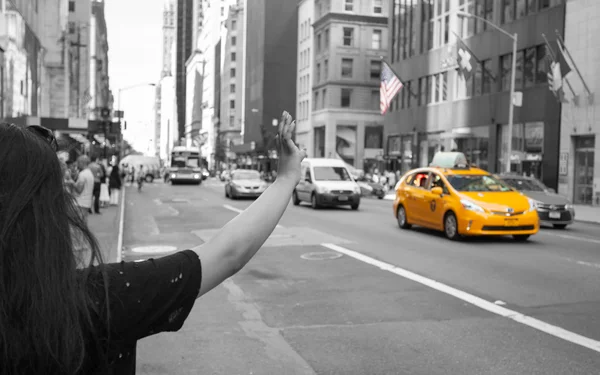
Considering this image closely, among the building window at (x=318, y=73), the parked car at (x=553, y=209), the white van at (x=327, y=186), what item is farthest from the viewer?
the building window at (x=318, y=73)

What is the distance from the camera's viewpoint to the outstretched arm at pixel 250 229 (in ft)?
6.61

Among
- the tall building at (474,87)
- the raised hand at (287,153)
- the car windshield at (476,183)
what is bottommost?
the car windshield at (476,183)

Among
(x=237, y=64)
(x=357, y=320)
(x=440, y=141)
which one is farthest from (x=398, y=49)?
(x=237, y=64)

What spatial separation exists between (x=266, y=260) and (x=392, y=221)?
9.41 m

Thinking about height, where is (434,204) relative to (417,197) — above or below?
below

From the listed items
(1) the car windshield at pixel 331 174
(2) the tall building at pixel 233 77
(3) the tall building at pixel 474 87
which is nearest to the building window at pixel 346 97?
(3) the tall building at pixel 474 87

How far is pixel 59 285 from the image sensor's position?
1629 mm

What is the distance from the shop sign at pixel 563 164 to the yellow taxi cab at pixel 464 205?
1844 centimetres

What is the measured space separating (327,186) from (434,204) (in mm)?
10736

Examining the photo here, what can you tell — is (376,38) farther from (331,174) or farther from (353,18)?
(331,174)

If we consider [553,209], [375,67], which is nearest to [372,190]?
[553,209]

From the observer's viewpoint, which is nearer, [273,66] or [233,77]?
[273,66]

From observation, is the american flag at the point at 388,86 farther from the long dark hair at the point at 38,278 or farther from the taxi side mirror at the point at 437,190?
the long dark hair at the point at 38,278

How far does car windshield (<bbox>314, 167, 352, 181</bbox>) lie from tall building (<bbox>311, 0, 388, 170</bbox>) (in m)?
48.5
